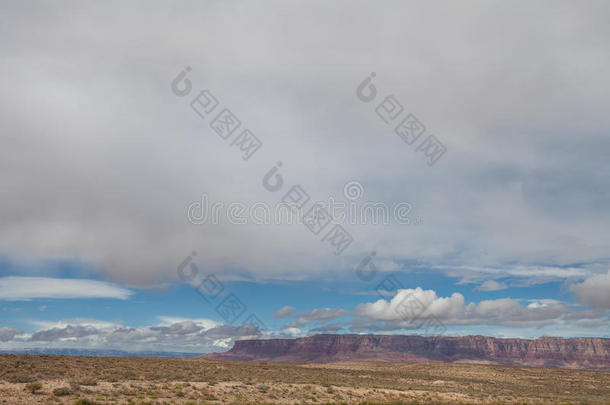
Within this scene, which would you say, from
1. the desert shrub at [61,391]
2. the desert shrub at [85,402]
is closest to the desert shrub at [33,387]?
the desert shrub at [61,391]

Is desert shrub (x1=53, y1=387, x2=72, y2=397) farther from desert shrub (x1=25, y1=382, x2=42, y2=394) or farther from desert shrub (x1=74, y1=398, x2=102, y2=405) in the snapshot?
desert shrub (x1=74, y1=398, x2=102, y2=405)

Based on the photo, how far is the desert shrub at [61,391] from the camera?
1309 inches

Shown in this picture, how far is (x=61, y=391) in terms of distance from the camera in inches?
1329

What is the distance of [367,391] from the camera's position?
53.0 m

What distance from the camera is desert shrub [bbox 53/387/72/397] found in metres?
33.2

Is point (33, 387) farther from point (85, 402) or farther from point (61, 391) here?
point (85, 402)

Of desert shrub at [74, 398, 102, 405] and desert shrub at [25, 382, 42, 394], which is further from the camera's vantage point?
desert shrub at [25, 382, 42, 394]

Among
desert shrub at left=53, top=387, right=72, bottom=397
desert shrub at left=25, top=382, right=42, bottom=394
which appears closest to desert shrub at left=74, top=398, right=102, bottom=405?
desert shrub at left=53, top=387, right=72, bottom=397

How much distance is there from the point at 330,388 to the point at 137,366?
1157 inches

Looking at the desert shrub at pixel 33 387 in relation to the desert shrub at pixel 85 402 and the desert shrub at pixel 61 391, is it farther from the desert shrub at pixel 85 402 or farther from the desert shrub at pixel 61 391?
the desert shrub at pixel 85 402

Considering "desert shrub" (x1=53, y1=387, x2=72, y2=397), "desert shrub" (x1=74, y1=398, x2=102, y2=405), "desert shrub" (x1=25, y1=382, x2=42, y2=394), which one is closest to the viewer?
"desert shrub" (x1=74, y1=398, x2=102, y2=405)

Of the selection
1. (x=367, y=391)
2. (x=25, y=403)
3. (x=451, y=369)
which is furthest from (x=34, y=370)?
(x=451, y=369)

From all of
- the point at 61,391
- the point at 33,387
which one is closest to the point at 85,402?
the point at 61,391

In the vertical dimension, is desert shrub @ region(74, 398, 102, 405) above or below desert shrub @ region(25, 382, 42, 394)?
below
